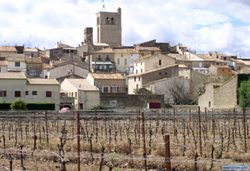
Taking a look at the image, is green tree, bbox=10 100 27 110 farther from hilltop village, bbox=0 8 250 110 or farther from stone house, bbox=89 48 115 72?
stone house, bbox=89 48 115 72

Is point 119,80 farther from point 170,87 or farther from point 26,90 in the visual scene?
point 26,90

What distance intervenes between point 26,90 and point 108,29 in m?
68.2

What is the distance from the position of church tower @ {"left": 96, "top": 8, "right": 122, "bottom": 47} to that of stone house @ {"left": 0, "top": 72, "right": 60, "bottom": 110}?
66.1 meters

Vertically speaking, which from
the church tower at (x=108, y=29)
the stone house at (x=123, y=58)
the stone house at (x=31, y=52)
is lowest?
the stone house at (x=123, y=58)

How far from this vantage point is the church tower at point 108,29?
11756 centimetres

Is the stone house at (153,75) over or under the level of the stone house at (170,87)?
over

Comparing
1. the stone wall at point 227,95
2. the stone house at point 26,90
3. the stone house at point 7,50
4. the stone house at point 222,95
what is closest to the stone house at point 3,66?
the stone house at point 7,50

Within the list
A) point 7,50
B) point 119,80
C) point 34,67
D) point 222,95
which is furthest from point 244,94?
point 7,50

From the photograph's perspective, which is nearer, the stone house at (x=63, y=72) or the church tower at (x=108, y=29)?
the stone house at (x=63, y=72)

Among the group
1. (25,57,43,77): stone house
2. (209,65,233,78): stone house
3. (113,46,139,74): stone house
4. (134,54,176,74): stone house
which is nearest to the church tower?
(113,46,139,74): stone house

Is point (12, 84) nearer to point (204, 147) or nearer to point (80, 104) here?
point (80, 104)

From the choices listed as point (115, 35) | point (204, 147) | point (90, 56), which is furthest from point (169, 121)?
point (115, 35)

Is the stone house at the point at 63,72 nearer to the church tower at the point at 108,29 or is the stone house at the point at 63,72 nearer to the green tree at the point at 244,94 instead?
the green tree at the point at 244,94

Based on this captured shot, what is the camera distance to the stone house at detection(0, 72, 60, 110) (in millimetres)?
50562
